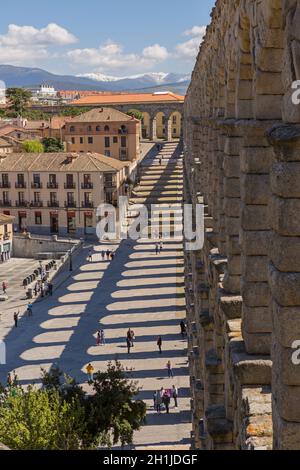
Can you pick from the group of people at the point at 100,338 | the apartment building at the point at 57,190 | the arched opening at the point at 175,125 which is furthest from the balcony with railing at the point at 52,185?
the arched opening at the point at 175,125

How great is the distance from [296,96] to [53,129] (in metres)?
93.2

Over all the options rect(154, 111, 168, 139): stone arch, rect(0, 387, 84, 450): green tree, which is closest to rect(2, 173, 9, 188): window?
rect(0, 387, 84, 450): green tree

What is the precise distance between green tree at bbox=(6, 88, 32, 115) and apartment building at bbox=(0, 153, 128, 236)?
52861 mm

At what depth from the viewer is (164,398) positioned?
23.7 metres

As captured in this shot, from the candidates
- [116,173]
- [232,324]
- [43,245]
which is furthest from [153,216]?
[232,324]

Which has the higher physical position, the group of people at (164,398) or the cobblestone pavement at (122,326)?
the group of people at (164,398)

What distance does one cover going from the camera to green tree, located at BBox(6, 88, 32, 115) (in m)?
116

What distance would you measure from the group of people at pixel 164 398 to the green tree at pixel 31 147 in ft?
198

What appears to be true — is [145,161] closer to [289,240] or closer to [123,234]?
[123,234]

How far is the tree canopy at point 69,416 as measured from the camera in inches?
598

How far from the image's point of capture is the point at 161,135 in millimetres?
126438

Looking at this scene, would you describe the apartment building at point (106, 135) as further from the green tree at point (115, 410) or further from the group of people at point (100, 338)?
the green tree at point (115, 410)

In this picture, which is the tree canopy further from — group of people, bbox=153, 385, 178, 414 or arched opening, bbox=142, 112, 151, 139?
arched opening, bbox=142, 112, 151, 139

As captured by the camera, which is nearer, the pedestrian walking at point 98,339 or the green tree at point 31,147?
the pedestrian walking at point 98,339
